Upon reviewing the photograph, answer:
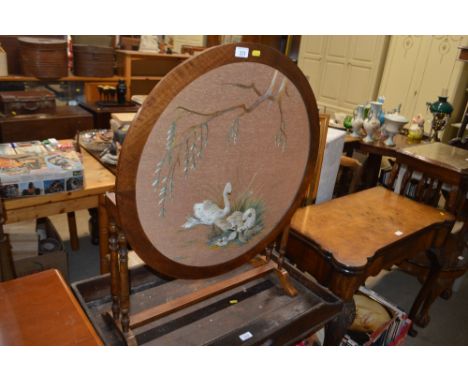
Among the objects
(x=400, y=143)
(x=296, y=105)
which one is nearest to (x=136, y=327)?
(x=296, y=105)

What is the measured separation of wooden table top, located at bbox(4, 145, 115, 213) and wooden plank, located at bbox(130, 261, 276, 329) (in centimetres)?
75

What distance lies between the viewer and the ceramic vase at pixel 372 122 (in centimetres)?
254

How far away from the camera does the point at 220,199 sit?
87cm

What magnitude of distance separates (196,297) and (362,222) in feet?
2.49

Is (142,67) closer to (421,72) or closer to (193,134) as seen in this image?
(421,72)

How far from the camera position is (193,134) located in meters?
0.73

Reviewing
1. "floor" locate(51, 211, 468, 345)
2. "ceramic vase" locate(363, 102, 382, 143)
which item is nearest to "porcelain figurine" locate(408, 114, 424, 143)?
"ceramic vase" locate(363, 102, 382, 143)

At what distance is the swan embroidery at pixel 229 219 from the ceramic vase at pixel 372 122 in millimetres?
1814

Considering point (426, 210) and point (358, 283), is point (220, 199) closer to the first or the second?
point (358, 283)

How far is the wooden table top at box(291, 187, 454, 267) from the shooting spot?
1.27 m

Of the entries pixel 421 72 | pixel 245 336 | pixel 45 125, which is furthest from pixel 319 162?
pixel 421 72

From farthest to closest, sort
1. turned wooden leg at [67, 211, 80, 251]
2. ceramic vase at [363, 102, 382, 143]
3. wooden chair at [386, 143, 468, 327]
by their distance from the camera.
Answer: ceramic vase at [363, 102, 382, 143]
turned wooden leg at [67, 211, 80, 251]
wooden chair at [386, 143, 468, 327]

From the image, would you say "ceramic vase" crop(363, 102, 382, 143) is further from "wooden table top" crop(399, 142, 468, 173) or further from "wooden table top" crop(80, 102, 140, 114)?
"wooden table top" crop(80, 102, 140, 114)

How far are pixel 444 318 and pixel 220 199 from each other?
5.94 ft
